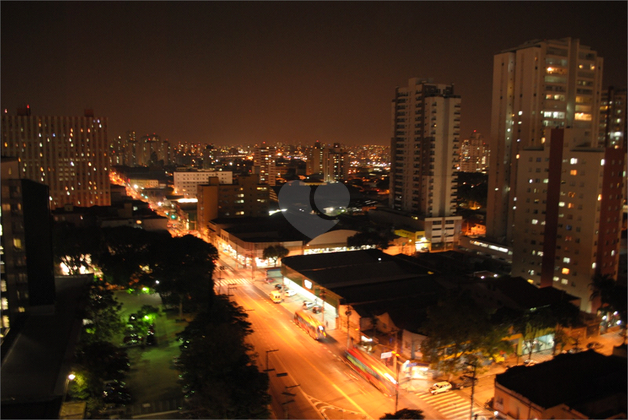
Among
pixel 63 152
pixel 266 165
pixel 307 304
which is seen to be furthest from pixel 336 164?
pixel 307 304

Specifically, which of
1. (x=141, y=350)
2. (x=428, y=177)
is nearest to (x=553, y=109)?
(x=428, y=177)

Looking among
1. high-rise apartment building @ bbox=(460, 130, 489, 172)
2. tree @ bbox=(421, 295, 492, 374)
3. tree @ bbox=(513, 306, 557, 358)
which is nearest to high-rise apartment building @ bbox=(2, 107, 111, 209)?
tree @ bbox=(421, 295, 492, 374)

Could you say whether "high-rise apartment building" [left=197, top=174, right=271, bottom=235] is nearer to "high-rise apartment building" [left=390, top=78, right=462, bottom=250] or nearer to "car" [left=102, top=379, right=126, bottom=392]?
"high-rise apartment building" [left=390, top=78, right=462, bottom=250]

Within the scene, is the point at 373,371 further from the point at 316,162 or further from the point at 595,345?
the point at 316,162

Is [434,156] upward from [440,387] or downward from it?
upward

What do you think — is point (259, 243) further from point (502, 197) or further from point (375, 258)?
point (502, 197)

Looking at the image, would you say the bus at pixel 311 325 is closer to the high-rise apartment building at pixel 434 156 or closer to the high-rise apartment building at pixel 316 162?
the high-rise apartment building at pixel 434 156
